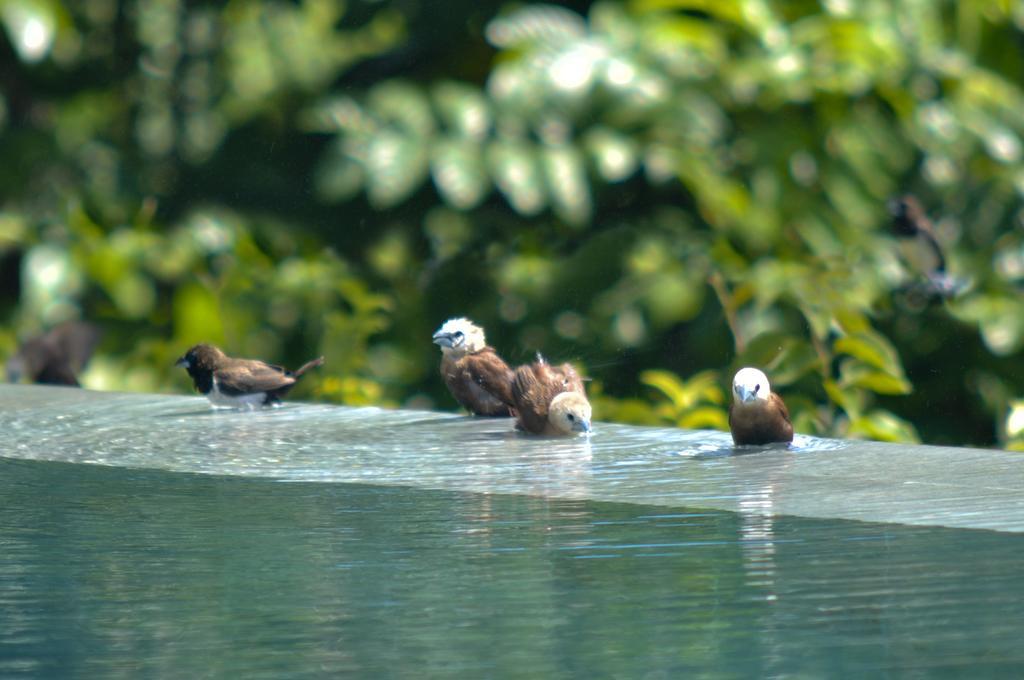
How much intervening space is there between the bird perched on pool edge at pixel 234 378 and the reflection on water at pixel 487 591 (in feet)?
3.44

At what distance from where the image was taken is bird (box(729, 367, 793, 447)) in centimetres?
243

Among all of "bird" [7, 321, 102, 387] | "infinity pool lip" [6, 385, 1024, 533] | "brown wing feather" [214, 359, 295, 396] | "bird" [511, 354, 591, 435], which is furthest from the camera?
"bird" [7, 321, 102, 387]

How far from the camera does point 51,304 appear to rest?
4.05m

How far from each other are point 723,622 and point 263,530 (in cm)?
63

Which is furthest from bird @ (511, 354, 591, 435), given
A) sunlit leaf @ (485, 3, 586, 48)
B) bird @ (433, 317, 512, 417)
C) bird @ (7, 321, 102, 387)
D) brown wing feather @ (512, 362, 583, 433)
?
bird @ (7, 321, 102, 387)

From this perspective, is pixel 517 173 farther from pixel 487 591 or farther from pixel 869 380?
pixel 487 591

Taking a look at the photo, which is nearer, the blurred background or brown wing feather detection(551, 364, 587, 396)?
brown wing feather detection(551, 364, 587, 396)

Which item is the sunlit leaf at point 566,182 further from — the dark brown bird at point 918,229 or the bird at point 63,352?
the bird at point 63,352

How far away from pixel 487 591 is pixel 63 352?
300 cm

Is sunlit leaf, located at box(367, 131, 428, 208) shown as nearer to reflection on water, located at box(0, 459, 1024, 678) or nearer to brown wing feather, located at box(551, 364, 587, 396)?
brown wing feather, located at box(551, 364, 587, 396)

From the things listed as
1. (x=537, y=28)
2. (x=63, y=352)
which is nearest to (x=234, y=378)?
(x=537, y=28)

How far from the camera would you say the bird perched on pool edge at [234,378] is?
312cm

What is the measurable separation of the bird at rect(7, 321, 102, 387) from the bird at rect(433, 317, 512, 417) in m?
1.46

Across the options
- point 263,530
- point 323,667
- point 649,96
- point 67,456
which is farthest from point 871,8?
point 323,667
